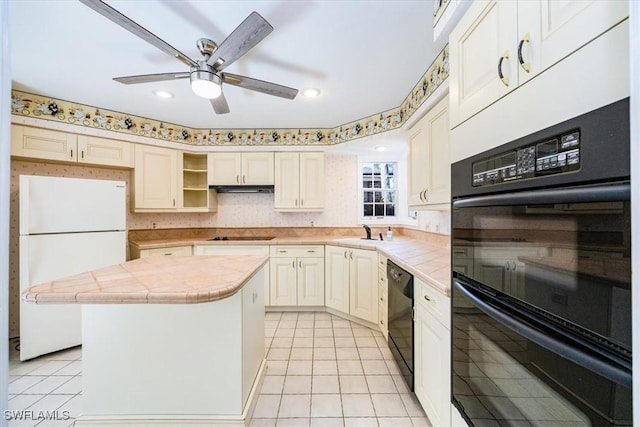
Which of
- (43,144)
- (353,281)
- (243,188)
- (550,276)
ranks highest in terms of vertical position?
(43,144)

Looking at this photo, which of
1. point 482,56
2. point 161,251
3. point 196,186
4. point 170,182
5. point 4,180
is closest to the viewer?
point 4,180

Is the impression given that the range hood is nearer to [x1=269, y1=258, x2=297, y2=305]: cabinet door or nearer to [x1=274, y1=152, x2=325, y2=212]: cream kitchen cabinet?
[x1=274, y1=152, x2=325, y2=212]: cream kitchen cabinet

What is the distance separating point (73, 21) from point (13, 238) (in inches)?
90.8

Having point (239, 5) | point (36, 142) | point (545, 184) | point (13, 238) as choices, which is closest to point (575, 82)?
point (545, 184)

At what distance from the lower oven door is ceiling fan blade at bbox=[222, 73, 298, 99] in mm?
1687

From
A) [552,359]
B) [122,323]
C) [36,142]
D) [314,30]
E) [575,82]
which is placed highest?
[314,30]

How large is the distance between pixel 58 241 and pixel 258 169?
2.13 meters

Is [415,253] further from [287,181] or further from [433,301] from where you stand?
[287,181]

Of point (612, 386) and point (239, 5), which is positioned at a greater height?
point (239, 5)

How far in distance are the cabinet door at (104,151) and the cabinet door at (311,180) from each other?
6.89 ft

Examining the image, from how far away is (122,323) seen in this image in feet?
4.73

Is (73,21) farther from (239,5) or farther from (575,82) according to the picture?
(575,82)

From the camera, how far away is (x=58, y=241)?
2291 millimetres

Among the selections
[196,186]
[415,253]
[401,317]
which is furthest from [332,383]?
[196,186]
